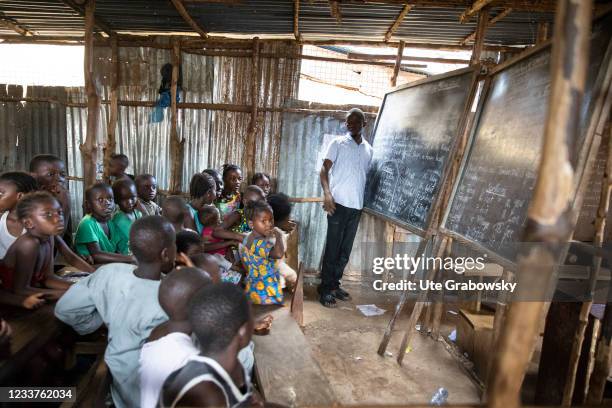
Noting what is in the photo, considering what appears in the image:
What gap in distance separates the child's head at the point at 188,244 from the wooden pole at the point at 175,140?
331cm

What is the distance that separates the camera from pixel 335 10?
14.5ft

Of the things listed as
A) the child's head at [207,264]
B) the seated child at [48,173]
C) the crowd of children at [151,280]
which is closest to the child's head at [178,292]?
the crowd of children at [151,280]

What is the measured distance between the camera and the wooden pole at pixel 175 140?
5742 millimetres

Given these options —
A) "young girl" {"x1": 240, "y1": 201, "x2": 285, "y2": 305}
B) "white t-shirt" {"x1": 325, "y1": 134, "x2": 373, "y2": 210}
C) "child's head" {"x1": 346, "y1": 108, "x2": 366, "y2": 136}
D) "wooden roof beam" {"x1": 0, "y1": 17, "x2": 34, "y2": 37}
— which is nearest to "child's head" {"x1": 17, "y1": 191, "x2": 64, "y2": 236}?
"young girl" {"x1": 240, "y1": 201, "x2": 285, "y2": 305}

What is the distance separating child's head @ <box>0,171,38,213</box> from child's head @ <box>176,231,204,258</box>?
4.27ft

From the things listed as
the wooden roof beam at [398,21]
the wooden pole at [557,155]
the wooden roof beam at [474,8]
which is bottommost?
the wooden pole at [557,155]

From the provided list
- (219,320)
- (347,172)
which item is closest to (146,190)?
(347,172)

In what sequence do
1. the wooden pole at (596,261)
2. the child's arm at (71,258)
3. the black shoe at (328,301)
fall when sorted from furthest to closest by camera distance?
the black shoe at (328,301)
the child's arm at (71,258)
the wooden pole at (596,261)

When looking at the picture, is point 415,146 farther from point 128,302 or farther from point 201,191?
point 128,302

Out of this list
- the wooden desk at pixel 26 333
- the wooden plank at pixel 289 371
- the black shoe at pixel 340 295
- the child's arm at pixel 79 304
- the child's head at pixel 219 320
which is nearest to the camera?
the child's head at pixel 219 320

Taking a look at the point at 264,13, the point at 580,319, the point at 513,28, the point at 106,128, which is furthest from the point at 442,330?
the point at 106,128

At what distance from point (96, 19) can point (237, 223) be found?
343 centimetres

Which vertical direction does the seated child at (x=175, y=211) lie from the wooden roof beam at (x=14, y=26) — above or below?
below

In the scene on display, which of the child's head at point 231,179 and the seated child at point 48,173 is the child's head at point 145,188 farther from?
the child's head at point 231,179
